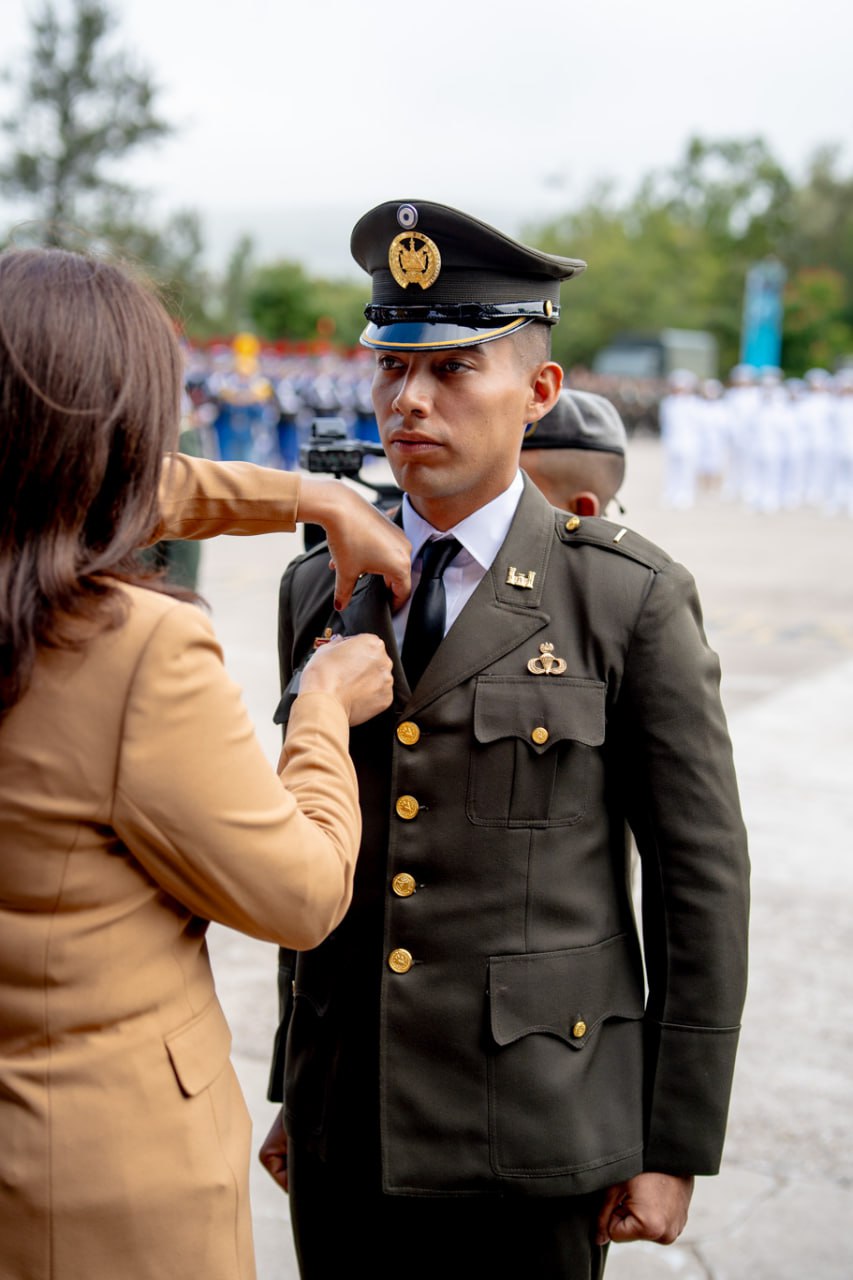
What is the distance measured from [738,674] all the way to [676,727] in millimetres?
7091

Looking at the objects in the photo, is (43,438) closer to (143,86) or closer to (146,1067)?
(146,1067)

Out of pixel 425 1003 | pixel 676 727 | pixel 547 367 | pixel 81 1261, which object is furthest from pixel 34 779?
pixel 547 367

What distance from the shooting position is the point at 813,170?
79625 mm

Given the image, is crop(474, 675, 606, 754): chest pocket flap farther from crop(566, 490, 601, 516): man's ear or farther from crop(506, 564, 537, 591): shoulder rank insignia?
crop(566, 490, 601, 516): man's ear

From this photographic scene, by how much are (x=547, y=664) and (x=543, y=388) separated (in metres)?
0.43

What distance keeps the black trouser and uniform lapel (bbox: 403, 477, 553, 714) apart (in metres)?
0.69

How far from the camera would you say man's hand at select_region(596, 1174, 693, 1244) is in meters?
1.86

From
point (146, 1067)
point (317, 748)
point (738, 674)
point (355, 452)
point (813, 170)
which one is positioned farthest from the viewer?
point (813, 170)

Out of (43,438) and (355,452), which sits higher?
(43,438)

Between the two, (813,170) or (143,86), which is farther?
(813,170)

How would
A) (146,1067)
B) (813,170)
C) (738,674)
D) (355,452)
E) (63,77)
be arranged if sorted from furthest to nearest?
(813,170), (63,77), (738,674), (355,452), (146,1067)

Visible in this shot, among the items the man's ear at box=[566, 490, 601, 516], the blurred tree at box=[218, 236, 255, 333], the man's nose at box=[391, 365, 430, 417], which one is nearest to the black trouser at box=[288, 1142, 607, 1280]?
the man's nose at box=[391, 365, 430, 417]

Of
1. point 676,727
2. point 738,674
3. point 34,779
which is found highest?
point 34,779

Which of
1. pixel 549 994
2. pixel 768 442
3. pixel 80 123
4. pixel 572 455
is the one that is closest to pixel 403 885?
pixel 549 994
